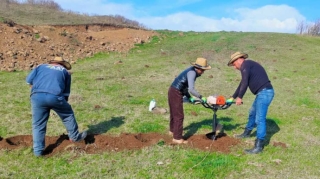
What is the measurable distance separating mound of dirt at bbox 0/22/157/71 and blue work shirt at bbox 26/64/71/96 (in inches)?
447

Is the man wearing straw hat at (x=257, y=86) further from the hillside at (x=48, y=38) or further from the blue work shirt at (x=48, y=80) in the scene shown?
the hillside at (x=48, y=38)

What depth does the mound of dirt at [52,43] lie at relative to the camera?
18.5 m

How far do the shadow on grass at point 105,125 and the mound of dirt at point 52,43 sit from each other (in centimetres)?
967

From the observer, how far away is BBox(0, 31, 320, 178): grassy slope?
615cm

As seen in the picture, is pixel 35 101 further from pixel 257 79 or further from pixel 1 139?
pixel 257 79

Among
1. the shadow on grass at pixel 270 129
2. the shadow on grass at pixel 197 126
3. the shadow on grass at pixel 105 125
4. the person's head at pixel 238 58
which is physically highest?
the person's head at pixel 238 58

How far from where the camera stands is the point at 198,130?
870 cm

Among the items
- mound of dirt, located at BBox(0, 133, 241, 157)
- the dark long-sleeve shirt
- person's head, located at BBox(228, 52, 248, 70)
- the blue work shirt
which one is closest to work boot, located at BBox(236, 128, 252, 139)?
mound of dirt, located at BBox(0, 133, 241, 157)

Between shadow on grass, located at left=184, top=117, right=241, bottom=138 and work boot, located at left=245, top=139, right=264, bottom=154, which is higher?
work boot, located at left=245, top=139, right=264, bottom=154

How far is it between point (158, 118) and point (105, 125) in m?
1.60

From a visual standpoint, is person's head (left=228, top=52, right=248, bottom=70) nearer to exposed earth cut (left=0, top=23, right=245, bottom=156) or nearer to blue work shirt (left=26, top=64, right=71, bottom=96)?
exposed earth cut (left=0, top=23, right=245, bottom=156)

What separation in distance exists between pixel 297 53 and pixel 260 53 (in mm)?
3485

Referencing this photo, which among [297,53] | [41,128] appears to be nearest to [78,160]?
[41,128]

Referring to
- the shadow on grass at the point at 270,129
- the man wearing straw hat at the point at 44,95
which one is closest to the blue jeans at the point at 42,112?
the man wearing straw hat at the point at 44,95
